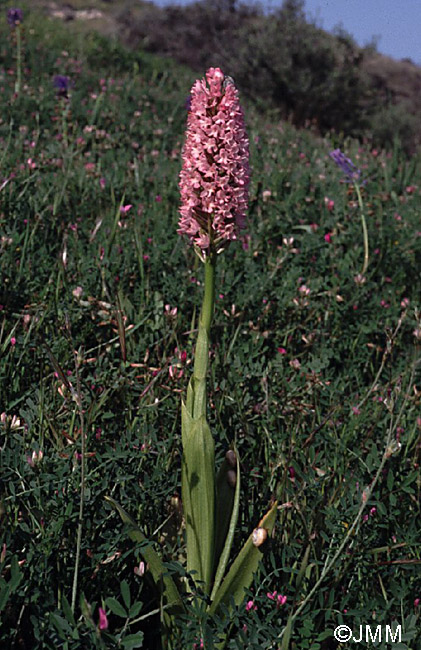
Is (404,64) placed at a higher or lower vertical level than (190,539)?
higher

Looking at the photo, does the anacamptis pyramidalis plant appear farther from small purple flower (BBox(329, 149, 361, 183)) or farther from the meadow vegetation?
small purple flower (BBox(329, 149, 361, 183))

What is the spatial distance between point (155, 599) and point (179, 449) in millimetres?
507

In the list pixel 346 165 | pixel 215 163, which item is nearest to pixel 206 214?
pixel 215 163

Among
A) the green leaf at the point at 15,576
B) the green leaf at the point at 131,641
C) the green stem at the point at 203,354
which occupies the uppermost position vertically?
the green stem at the point at 203,354

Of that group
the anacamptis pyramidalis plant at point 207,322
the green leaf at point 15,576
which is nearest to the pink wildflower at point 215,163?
the anacamptis pyramidalis plant at point 207,322

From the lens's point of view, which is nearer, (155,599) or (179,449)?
(155,599)

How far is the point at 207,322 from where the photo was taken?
1.47m

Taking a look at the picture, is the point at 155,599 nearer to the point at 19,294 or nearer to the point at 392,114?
the point at 19,294

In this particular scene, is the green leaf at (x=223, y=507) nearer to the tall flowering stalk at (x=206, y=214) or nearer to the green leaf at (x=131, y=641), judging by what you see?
the tall flowering stalk at (x=206, y=214)

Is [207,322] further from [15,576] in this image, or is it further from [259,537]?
[15,576]

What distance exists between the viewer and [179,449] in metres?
1.88

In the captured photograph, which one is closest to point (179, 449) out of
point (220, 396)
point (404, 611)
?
point (220, 396)

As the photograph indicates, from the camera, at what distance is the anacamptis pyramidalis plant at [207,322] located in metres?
1.39

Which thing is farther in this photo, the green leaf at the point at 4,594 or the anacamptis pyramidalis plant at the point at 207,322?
the anacamptis pyramidalis plant at the point at 207,322
